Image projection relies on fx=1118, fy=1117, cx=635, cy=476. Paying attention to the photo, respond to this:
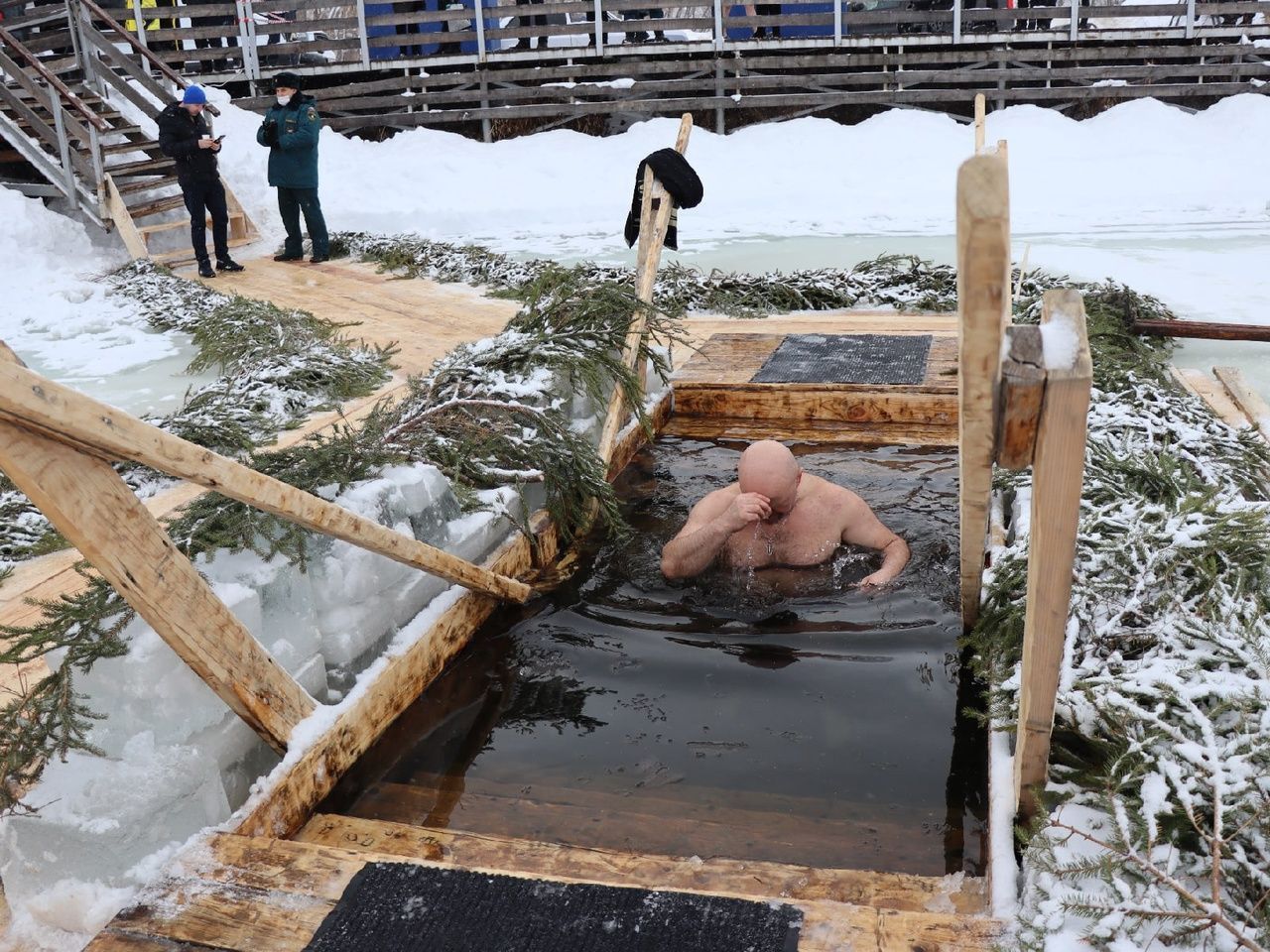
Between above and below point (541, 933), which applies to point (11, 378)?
above

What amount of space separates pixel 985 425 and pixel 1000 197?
444 millimetres

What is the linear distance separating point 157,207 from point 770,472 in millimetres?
11248

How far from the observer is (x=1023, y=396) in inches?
68.8

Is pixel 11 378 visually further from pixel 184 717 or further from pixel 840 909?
pixel 840 909

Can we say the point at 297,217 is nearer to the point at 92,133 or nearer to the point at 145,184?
the point at 92,133

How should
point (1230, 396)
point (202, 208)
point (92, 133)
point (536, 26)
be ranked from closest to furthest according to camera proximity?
point (1230, 396), point (202, 208), point (92, 133), point (536, 26)

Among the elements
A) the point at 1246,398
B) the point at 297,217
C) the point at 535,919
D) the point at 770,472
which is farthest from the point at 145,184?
the point at 535,919

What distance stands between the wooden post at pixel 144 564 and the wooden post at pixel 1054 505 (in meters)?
1.80

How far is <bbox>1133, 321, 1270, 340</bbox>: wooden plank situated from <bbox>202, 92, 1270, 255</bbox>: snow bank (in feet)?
21.7

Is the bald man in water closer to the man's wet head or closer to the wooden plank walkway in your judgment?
the man's wet head

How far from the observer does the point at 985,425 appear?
1799 mm

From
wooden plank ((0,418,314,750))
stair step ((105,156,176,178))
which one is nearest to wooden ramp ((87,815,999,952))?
wooden plank ((0,418,314,750))

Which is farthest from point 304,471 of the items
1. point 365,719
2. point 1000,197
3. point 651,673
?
point 1000,197

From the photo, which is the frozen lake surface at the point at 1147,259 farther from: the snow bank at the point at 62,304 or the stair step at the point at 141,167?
the stair step at the point at 141,167
